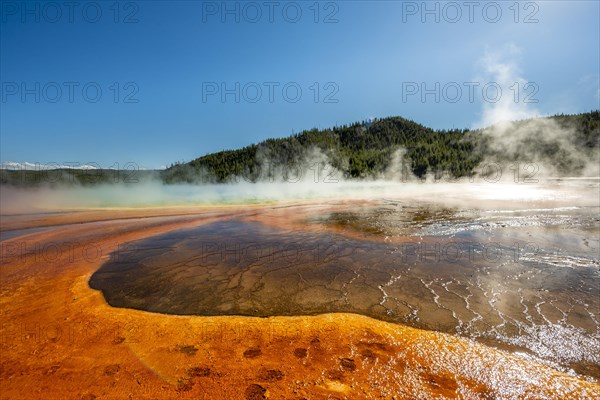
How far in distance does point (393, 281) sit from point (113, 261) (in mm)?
6518

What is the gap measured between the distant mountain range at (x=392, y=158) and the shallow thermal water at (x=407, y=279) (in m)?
57.0

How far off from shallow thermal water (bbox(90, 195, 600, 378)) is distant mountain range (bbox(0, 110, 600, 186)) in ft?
187

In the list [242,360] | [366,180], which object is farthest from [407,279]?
[366,180]

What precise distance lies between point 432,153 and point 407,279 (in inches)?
2918

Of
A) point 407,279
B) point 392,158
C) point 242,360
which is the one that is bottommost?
point 242,360

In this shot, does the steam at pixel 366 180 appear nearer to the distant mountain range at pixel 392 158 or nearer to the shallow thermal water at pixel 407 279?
the distant mountain range at pixel 392 158

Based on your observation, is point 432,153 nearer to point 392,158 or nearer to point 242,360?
point 392,158

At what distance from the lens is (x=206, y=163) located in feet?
310

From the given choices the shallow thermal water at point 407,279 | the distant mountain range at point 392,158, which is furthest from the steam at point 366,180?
the shallow thermal water at point 407,279

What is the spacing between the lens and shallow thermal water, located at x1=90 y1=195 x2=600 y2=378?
3375 millimetres

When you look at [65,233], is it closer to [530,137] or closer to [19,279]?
[19,279]

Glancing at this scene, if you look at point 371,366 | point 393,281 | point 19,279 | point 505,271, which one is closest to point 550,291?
point 505,271

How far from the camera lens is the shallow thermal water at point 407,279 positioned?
11.1 ft

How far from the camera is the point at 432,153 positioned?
6994cm
